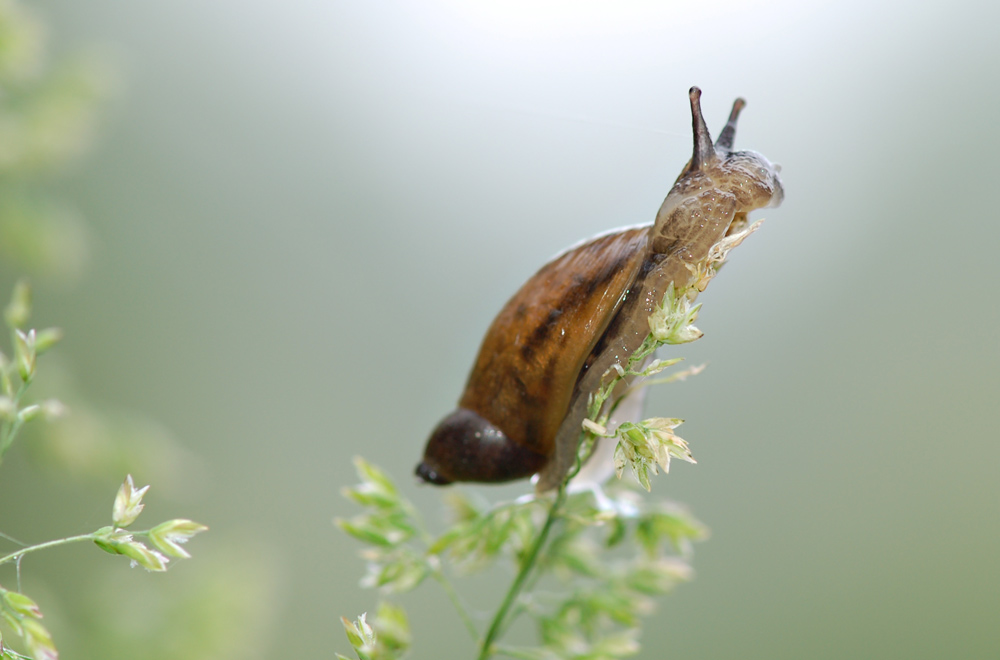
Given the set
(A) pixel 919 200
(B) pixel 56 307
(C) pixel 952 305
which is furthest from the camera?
(A) pixel 919 200

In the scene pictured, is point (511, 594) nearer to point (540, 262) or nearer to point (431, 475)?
point (431, 475)

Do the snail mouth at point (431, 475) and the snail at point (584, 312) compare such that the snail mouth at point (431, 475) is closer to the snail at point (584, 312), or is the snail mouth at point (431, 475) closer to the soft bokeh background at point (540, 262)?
the snail at point (584, 312)

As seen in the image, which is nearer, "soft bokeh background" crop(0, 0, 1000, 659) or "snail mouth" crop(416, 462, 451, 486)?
"snail mouth" crop(416, 462, 451, 486)

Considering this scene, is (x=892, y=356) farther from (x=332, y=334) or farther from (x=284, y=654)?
(x=284, y=654)

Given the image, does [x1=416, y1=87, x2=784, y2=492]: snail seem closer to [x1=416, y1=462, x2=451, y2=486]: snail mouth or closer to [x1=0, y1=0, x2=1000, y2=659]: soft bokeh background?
[x1=416, y1=462, x2=451, y2=486]: snail mouth

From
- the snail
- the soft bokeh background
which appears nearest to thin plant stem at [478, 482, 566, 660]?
the snail

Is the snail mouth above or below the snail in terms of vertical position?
below

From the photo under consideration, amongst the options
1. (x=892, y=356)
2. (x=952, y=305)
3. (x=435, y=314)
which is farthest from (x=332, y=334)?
(x=952, y=305)
